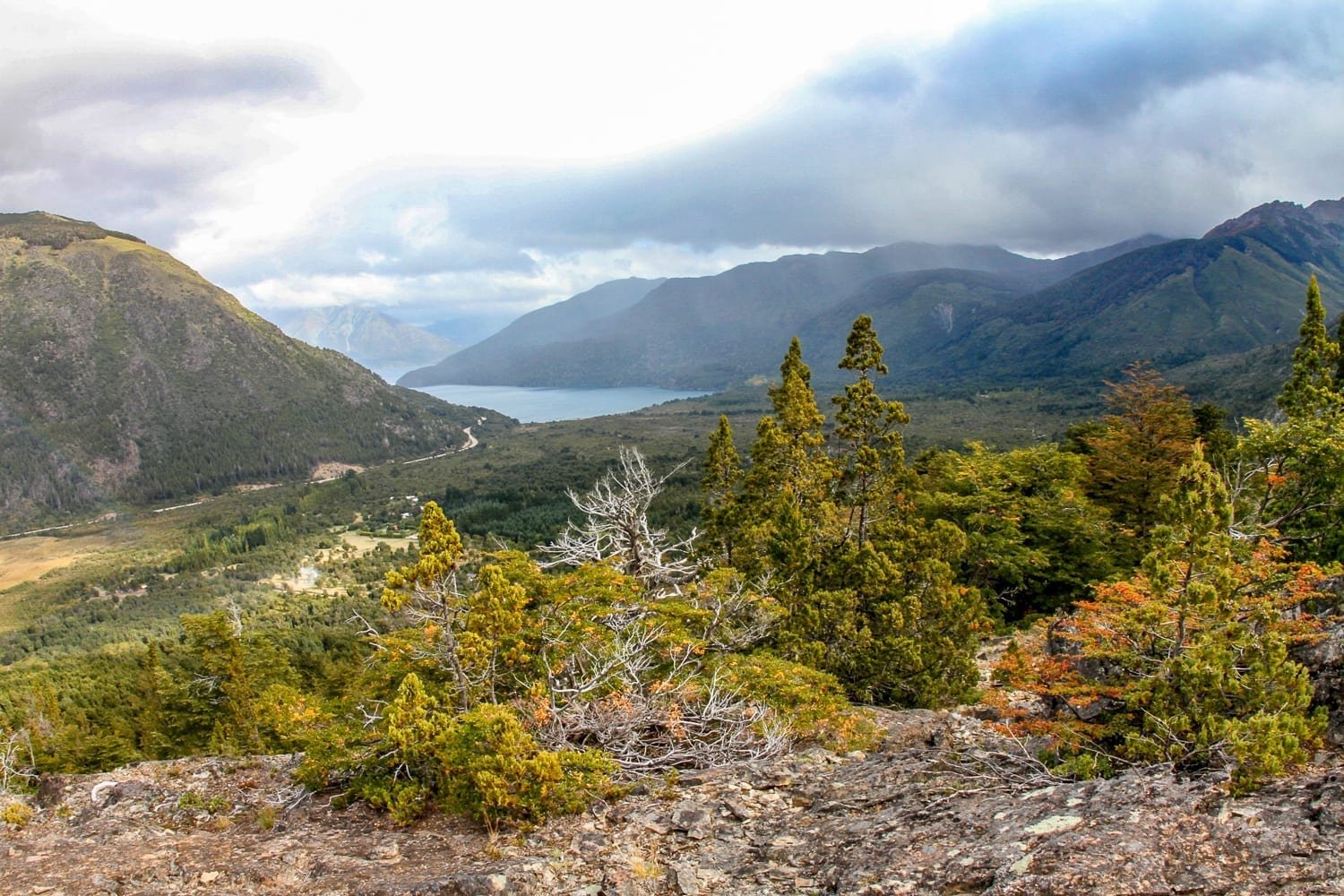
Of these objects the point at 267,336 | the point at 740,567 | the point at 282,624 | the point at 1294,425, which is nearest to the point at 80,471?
the point at 267,336

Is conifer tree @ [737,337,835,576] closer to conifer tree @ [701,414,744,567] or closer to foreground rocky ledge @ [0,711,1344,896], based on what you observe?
conifer tree @ [701,414,744,567]

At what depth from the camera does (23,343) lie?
157 meters

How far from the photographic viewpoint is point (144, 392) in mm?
159250

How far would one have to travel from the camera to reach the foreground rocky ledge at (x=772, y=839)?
500cm

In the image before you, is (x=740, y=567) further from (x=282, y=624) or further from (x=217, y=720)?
(x=282, y=624)

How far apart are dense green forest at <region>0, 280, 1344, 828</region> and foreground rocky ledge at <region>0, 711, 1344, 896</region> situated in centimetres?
50

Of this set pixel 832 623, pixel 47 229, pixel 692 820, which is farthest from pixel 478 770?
pixel 47 229

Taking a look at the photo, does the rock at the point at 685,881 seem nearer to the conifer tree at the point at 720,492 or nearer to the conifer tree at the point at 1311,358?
the conifer tree at the point at 720,492

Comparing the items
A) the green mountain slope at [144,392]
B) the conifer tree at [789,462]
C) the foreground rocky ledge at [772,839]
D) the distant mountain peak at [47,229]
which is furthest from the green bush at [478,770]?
the distant mountain peak at [47,229]

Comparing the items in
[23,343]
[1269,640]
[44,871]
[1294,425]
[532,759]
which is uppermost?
[23,343]

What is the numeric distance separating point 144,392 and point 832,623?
19277cm

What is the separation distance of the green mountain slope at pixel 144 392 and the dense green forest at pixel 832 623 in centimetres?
13654

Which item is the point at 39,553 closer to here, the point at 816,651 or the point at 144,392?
the point at 144,392

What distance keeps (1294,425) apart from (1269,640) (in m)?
12.3
